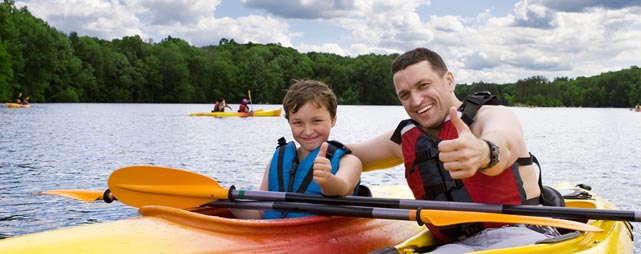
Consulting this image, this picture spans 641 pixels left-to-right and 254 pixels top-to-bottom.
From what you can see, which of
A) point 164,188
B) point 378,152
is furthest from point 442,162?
point 164,188

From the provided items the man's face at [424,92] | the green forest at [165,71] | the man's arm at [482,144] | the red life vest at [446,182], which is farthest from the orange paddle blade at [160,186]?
the green forest at [165,71]

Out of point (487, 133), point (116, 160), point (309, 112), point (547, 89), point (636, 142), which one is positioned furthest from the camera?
point (547, 89)

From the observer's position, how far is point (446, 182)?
3.51 metres

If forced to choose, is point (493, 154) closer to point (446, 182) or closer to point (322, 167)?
point (446, 182)

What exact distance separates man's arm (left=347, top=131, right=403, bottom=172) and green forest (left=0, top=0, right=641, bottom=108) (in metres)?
53.7

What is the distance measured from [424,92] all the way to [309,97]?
796 mm

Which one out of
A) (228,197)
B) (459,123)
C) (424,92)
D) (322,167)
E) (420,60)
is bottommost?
(228,197)

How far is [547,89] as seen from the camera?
4464 inches

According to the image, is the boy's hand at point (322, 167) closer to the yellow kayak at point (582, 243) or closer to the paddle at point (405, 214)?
the paddle at point (405, 214)

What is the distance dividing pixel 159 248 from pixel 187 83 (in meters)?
75.5

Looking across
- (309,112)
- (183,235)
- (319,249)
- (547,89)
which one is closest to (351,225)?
(319,249)

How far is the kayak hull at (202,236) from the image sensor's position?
3.35 meters

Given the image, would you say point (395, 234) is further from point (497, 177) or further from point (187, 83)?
point (187, 83)

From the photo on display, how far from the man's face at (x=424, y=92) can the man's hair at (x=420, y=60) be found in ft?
0.07
